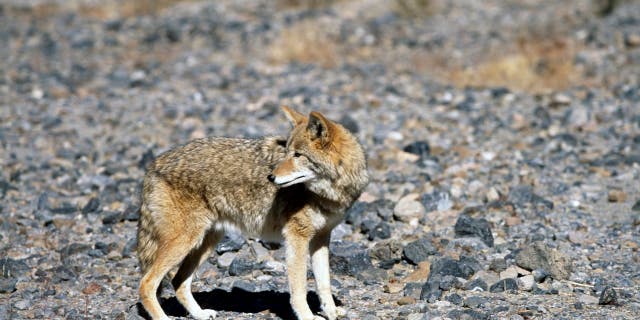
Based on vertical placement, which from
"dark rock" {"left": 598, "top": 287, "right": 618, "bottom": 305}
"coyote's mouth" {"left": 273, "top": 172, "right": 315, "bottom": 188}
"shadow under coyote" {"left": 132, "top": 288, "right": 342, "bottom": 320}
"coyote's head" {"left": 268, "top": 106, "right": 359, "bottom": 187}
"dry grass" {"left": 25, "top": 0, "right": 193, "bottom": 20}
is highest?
"coyote's head" {"left": 268, "top": 106, "right": 359, "bottom": 187}

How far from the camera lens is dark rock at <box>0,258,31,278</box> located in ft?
25.4

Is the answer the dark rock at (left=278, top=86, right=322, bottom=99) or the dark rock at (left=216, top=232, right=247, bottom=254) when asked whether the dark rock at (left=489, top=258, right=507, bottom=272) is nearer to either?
the dark rock at (left=216, top=232, right=247, bottom=254)

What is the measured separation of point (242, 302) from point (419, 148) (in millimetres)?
A: 4752

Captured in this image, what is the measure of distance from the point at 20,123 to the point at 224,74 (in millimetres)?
4212

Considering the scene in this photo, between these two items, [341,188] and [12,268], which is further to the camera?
[12,268]

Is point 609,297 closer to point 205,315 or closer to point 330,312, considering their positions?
point 330,312

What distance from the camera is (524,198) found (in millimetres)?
9305

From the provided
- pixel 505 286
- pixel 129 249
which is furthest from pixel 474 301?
pixel 129 249

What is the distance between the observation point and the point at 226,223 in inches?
264

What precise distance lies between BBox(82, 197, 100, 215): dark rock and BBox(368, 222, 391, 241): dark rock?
331cm

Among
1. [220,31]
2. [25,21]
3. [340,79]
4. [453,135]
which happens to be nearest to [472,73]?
[340,79]

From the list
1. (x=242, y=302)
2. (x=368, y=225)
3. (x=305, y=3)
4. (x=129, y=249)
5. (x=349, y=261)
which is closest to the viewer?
(x=242, y=302)

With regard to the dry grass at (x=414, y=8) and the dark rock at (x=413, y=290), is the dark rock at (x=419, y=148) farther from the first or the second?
the dry grass at (x=414, y=8)

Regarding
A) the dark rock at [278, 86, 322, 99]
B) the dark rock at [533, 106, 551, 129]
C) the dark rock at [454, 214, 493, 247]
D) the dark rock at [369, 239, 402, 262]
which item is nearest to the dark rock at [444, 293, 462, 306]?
the dark rock at [369, 239, 402, 262]
